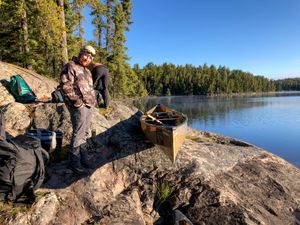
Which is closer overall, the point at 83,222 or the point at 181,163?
the point at 83,222

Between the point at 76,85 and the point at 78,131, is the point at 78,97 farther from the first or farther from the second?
the point at 78,131

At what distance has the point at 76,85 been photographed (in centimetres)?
455

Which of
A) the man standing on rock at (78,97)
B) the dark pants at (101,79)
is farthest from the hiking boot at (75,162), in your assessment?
the dark pants at (101,79)

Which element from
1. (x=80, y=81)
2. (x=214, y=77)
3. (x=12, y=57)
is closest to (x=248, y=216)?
(x=80, y=81)

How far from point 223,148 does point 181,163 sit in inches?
70.2

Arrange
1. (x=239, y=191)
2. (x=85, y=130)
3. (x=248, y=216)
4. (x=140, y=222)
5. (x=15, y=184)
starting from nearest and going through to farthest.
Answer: (x=15, y=184) → (x=140, y=222) → (x=248, y=216) → (x=85, y=130) → (x=239, y=191)

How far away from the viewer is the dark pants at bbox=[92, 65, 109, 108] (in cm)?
601

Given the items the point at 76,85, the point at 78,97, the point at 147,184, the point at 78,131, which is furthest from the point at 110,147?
the point at 76,85

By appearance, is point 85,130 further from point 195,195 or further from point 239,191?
point 239,191

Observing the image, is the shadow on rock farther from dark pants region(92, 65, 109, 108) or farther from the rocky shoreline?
dark pants region(92, 65, 109, 108)

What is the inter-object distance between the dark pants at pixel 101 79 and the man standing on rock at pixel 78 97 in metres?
1.27

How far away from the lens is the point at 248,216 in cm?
448

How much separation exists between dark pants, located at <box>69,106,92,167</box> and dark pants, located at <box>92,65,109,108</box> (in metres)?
1.44

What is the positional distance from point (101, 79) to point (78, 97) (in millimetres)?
1693
